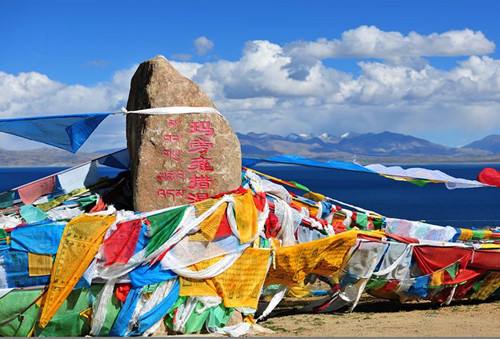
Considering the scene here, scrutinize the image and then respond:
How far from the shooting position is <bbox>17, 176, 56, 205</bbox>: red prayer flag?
11.2m

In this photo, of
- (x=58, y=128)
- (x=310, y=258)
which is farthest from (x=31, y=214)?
(x=310, y=258)

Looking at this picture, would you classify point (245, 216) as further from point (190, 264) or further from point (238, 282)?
point (190, 264)

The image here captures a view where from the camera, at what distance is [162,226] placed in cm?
933

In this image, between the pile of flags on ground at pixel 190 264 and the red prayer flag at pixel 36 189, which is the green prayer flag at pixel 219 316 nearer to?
the pile of flags on ground at pixel 190 264

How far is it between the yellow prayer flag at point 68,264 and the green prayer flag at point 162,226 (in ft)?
1.96

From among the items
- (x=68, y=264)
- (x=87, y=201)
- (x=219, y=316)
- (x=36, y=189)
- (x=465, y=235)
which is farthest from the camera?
(x=465, y=235)

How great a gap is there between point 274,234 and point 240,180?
0.87m

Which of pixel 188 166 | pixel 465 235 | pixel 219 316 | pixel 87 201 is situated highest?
pixel 188 166

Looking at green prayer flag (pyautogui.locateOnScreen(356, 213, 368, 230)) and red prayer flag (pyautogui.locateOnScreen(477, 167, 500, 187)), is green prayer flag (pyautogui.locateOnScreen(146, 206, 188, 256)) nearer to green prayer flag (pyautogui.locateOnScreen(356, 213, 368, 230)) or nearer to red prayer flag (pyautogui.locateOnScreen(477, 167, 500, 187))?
green prayer flag (pyautogui.locateOnScreen(356, 213, 368, 230))

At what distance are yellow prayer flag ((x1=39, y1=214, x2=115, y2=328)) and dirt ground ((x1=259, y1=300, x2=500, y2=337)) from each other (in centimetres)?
245

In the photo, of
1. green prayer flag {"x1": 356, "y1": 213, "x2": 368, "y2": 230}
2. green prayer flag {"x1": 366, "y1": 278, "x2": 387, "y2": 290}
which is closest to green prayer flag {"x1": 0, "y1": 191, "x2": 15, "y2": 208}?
green prayer flag {"x1": 366, "y1": 278, "x2": 387, "y2": 290}

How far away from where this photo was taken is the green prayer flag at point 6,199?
1111 centimetres

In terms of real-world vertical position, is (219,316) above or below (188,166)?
below

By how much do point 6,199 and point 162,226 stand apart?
10.1 feet
